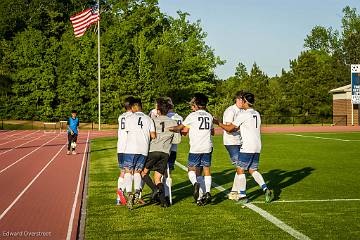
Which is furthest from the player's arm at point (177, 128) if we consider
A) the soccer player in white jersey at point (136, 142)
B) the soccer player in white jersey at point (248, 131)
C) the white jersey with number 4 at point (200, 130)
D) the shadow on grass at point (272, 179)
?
the shadow on grass at point (272, 179)

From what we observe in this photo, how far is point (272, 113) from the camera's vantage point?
247ft

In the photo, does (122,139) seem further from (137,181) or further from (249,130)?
(249,130)

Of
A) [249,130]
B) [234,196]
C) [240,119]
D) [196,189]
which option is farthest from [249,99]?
[234,196]

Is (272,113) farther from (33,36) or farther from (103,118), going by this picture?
(33,36)

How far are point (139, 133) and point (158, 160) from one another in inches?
25.3

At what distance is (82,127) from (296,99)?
3128cm

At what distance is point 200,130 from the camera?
995 cm

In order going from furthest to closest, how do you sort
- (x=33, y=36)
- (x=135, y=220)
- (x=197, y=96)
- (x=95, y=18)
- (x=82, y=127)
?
(x=33, y=36) < (x=82, y=127) < (x=95, y=18) < (x=197, y=96) < (x=135, y=220)

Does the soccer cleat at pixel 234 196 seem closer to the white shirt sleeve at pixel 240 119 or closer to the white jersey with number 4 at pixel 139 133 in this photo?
the white shirt sleeve at pixel 240 119

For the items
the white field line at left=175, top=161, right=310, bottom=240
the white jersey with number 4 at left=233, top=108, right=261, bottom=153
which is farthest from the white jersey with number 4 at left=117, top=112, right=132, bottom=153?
the white field line at left=175, top=161, right=310, bottom=240

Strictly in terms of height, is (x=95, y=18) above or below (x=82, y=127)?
above

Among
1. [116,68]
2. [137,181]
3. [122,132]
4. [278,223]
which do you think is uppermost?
[116,68]

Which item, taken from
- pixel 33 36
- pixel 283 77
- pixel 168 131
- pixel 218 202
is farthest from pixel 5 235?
pixel 283 77

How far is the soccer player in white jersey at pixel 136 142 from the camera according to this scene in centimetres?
963
